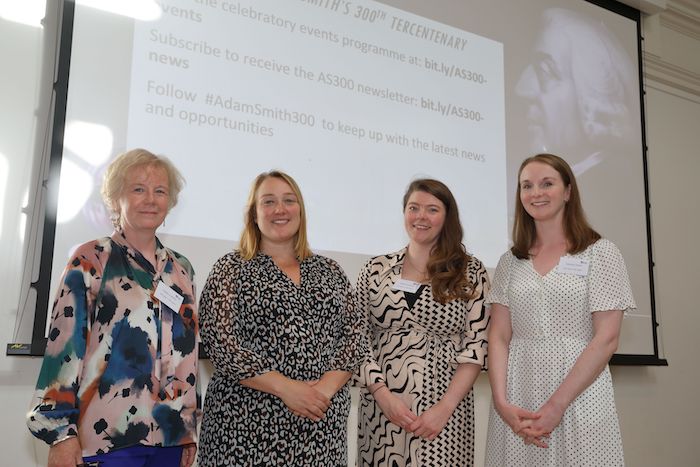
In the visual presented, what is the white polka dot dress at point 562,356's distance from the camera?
7.48 feet

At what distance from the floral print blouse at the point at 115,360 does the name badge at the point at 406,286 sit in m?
0.80

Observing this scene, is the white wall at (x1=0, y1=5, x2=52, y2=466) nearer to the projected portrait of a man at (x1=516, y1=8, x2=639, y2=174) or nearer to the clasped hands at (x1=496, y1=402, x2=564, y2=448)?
the clasped hands at (x1=496, y1=402, x2=564, y2=448)

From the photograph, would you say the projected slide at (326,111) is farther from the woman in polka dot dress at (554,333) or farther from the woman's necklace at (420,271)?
the woman in polka dot dress at (554,333)

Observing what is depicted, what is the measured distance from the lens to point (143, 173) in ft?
6.72

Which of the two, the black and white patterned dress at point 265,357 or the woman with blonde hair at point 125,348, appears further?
the black and white patterned dress at point 265,357

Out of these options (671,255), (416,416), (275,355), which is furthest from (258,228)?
(671,255)

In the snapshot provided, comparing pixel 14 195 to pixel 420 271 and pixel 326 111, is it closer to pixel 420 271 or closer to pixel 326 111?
pixel 326 111

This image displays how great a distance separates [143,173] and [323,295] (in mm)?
705

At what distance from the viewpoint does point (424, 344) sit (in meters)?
2.41

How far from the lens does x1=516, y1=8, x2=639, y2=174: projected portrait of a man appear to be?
4.40m

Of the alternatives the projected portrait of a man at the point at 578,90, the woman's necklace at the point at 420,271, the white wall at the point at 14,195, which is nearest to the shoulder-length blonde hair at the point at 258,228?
the woman's necklace at the point at 420,271

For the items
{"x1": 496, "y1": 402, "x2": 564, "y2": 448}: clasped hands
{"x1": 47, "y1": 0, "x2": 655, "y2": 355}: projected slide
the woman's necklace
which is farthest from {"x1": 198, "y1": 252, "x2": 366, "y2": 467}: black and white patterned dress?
{"x1": 47, "y1": 0, "x2": 655, "y2": 355}: projected slide

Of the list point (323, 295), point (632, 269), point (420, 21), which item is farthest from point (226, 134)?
point (632, 269)

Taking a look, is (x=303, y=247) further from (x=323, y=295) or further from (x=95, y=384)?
(x=95, y=384)
